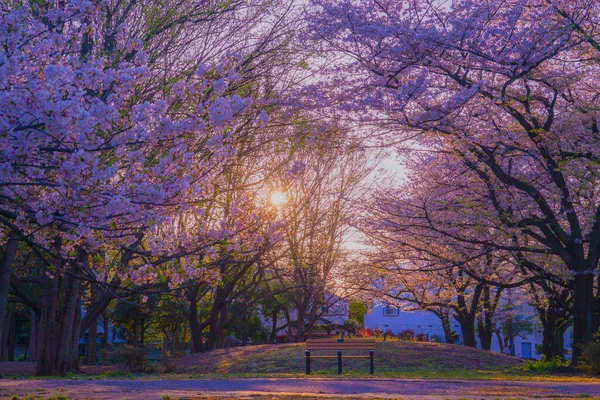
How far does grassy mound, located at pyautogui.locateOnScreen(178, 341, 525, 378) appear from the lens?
56.0 ft

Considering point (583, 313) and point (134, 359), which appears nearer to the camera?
point (583, 313)

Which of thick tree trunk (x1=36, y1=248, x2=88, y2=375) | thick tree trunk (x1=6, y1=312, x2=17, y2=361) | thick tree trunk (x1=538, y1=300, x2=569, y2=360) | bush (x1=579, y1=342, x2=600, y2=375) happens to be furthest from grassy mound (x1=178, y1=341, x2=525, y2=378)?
thick tree trunk (x1=6, y1=312, x2=17, y2=361)

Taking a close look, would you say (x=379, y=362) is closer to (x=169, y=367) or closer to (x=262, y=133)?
(x=169, y=367)

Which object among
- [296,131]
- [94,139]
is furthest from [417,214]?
[94,139]

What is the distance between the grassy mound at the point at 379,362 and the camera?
17056 mm

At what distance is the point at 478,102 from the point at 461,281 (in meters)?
10.6

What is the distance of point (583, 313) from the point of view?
15320mm

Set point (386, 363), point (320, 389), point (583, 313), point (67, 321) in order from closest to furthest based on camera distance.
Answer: point (320, 389), point (583, 313), point (67, 321), point (386, 363)

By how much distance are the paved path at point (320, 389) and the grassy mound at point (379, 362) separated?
4354 mm

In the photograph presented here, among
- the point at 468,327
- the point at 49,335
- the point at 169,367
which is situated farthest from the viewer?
the point at 468,327

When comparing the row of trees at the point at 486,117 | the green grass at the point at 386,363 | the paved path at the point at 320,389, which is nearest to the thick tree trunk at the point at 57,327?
the green grass at the point at 386,363

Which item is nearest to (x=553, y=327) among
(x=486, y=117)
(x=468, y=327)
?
(x=468, y=327)

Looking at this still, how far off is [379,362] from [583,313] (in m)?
5.35

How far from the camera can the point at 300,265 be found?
23.8 m
